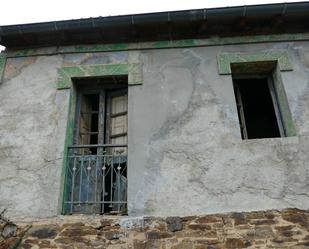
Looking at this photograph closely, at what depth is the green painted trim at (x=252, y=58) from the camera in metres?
5.65

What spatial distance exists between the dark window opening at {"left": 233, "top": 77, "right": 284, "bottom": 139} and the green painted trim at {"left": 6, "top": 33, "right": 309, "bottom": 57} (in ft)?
2.06

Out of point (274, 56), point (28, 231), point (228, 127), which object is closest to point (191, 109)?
point (228, 127)

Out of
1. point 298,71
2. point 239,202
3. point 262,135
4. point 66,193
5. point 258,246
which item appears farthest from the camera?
point 262,135

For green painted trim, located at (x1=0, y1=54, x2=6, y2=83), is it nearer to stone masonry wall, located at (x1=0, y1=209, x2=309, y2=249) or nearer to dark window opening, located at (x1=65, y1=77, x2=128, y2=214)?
dark window opening, located at (x1=65, y1=77, x2=128, y2=214)

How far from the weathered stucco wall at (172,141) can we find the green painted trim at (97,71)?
0.10 meters

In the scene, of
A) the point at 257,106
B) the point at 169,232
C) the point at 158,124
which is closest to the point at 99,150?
the point at 158,124

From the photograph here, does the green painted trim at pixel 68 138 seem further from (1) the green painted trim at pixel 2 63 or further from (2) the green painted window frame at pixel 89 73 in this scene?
(1) the green painted trim at pixel 2 63

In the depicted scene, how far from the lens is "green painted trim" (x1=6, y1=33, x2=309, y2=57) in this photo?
5.95m

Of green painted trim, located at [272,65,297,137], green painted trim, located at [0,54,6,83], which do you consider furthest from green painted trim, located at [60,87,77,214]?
green painted trim, located at [272,65,297,137]

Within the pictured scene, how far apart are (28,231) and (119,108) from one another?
2208 mm

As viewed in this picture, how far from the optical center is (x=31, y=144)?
534 centimetres

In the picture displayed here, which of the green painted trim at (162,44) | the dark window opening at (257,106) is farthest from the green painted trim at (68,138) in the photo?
the dark window opening at (257,106)

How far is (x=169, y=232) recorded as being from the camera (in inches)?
181

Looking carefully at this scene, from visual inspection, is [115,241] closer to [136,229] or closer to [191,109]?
[136,229]
